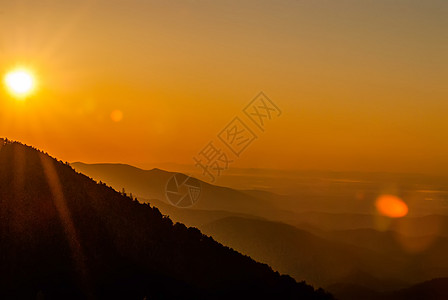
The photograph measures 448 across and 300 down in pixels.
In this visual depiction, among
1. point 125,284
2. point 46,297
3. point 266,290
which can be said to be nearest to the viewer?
point 46,297

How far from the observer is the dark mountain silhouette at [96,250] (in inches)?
1587

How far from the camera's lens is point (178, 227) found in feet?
201

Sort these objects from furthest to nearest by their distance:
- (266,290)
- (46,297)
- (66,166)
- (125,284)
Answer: (66,166), (266,290), (125,284), (46,297)

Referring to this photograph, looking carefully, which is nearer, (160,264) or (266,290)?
(160,264)

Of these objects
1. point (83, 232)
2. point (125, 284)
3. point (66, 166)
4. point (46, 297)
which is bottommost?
point (46, 297)

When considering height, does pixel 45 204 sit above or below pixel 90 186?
below

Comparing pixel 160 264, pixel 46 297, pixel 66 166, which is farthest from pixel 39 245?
pixel 66 166

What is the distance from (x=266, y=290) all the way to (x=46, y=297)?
22.2 metres

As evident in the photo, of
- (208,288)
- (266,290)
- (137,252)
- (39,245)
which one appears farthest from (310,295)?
(39,245)

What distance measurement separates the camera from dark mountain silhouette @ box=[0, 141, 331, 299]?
40.3m

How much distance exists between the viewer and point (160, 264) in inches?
1929

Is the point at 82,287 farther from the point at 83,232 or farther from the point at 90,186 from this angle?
the point at 90,186

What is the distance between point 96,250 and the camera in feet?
151

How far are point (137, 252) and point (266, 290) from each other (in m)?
12.5
